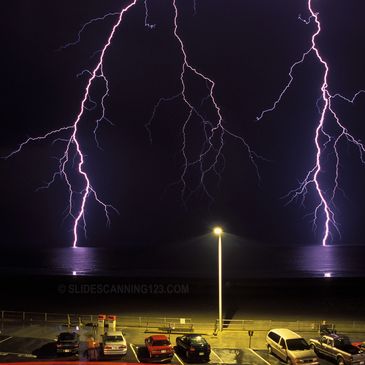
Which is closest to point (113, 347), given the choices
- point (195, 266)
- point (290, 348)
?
point (290, 348)

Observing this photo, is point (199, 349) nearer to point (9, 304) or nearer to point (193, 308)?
point (193, 308)

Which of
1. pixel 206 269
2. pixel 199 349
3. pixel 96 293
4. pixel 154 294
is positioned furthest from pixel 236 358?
pixel 206 269

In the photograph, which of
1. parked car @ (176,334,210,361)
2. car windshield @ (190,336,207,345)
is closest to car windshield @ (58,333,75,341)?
parked car @ (176,334,210,361)

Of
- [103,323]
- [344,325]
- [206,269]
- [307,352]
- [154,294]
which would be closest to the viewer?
[307,352]

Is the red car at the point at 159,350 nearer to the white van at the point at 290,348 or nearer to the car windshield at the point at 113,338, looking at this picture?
the car windshield at the point at 113,338

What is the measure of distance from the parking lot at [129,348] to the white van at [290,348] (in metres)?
0.39

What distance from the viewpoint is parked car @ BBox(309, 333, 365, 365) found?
640 inches

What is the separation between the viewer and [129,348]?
19.4 m

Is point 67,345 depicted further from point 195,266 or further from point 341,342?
point 195,266

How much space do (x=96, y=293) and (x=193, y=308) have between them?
11.5m

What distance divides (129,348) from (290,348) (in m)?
6.80

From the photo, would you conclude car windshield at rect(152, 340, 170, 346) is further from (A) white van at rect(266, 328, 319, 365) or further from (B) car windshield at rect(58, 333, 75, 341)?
(A) white van at rect(266, 328, 319, 365)

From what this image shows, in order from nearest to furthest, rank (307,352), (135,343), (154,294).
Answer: (307,352) < (135,343) < (154,294)

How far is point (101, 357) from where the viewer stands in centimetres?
1788
